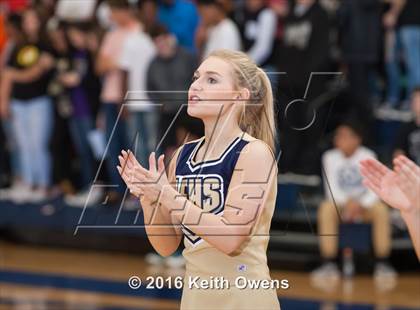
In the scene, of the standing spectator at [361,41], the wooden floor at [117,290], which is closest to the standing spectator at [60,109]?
the wooden floor at [117,290]

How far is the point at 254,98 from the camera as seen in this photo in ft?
13.5

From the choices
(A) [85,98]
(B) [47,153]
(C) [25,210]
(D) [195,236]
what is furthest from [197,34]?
(D) [195,236]

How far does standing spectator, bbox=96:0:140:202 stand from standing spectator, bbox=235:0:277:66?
128 centimetres

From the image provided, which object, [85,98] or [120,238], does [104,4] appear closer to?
[85,98]

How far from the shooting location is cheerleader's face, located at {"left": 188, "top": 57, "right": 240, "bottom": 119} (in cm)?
401

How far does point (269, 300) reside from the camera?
3977 mm

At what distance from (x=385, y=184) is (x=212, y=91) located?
2.55 feet

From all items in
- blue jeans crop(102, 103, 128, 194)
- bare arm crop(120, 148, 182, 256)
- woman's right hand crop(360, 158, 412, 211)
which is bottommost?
blue jeans crop(102, 103, 128, 194)

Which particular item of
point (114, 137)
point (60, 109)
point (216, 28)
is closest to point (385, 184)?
point (216, 28)

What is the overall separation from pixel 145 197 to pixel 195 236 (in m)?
0.28

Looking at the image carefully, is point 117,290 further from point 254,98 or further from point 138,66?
point 254,98

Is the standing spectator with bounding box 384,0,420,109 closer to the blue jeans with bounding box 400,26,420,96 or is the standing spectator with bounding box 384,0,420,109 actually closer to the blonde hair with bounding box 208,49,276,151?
the blue jeans with bounding box 400,26,420,96

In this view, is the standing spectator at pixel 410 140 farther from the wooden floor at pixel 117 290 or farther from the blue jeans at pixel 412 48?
the wooden floor at pixel 117 290

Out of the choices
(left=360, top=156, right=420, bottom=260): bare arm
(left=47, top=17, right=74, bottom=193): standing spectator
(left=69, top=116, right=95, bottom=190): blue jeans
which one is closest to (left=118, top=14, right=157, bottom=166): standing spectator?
(left=69, top=116, right=95, bottom=190): blue jeans
